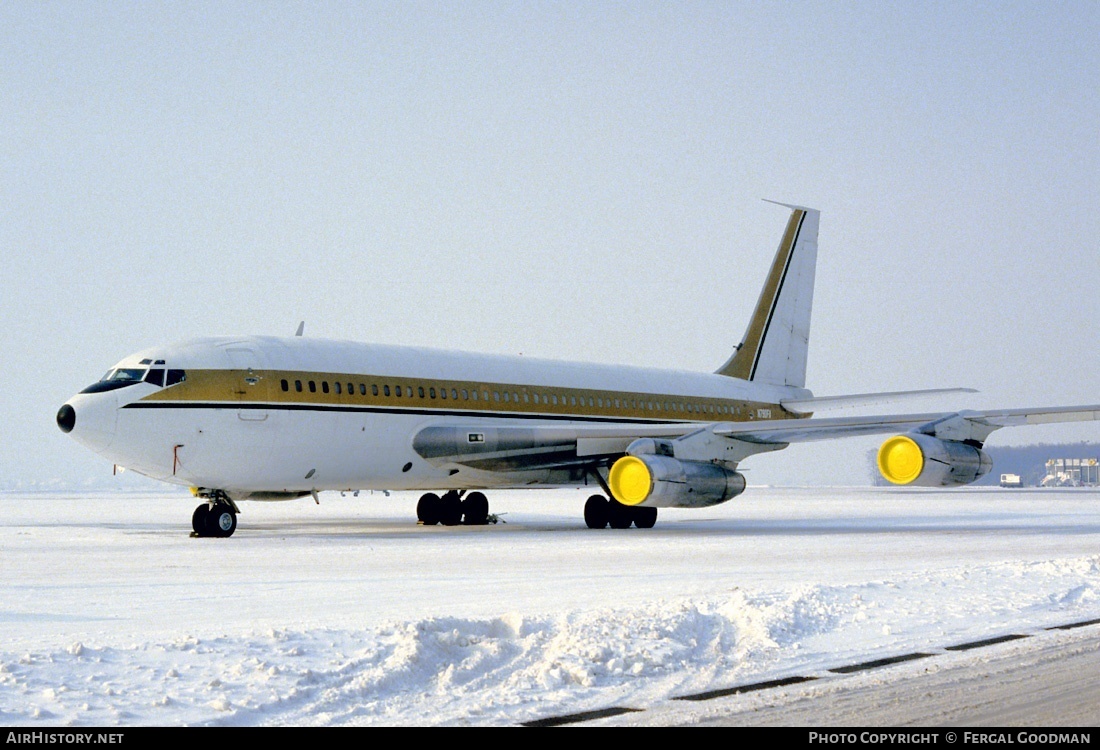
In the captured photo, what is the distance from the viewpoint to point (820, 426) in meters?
23.3

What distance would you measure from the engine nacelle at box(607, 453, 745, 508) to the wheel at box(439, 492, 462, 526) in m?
6.21

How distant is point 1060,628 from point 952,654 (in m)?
1.79

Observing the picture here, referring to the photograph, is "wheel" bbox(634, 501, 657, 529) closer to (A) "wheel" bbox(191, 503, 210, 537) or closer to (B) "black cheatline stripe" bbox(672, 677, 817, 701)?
(A) "wheel" bbox(191, 503, 210, 537)

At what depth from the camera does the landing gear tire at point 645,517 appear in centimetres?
2512

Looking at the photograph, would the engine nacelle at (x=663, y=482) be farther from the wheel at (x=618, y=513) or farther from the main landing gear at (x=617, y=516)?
the wheel at (x=618, y=513)

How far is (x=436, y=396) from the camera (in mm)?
24375

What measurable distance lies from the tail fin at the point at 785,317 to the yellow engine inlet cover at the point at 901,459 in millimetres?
11948

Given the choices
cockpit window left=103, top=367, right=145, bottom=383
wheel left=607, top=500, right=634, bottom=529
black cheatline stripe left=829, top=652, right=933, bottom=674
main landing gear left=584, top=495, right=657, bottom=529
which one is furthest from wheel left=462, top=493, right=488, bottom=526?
black cheatline stripe left=829, top=652, right=933, bottom=674

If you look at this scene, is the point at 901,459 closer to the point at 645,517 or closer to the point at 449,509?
the point at 645,517

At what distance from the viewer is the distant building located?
436 ft

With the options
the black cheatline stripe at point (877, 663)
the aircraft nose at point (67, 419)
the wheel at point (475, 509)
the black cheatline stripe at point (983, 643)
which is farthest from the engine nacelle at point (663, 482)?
the black cheatline stripe at point (877, 663)

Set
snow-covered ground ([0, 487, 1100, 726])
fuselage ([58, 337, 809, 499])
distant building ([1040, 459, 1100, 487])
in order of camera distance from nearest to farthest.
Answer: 1. snow-covered ground ([0, 487, 1100, 726])
2. fuselage ([58, 337, 809, 499])
3. distant building ([1040, 459, 1100, 487])
